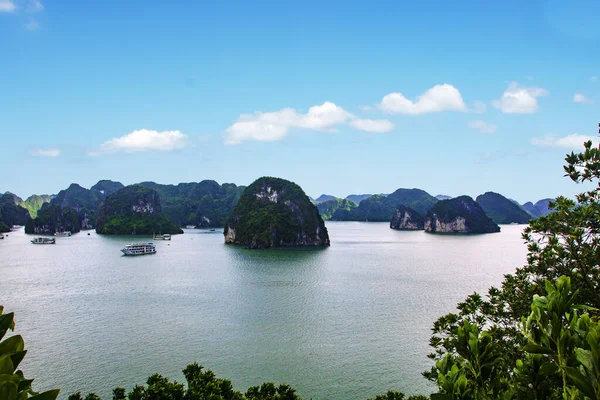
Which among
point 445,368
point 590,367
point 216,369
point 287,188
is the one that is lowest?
point 216,369

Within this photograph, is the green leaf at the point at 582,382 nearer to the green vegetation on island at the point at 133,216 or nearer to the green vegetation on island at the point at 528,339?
the green vegetation on island at the point at 528,339

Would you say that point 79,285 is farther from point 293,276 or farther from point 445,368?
point 445,368

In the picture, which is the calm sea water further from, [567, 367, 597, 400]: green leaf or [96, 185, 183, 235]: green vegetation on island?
[96, 185, 183, 235]: green vegetation on island

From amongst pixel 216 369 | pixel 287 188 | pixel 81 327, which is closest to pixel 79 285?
pixel 81 327

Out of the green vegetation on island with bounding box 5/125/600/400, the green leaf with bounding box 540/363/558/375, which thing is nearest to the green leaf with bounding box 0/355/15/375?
the green vegetation on island with bounding box 5/125/600/400

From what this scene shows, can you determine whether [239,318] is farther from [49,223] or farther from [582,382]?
[49,223]
